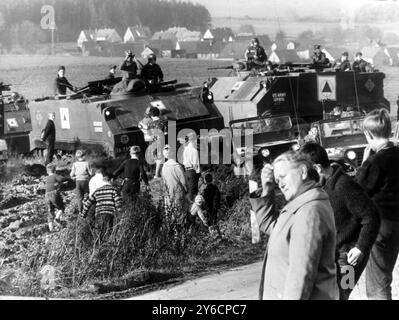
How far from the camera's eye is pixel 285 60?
15398mm

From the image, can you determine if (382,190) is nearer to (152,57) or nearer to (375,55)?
(152,57)

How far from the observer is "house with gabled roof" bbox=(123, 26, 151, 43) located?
29.6 feet

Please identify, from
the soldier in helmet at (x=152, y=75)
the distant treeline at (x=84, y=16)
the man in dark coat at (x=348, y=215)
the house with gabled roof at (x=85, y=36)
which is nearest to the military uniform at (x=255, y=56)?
the soldier in helmet at (x=152, y=75)

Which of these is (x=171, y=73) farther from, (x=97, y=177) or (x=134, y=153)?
(x=97, y=177)

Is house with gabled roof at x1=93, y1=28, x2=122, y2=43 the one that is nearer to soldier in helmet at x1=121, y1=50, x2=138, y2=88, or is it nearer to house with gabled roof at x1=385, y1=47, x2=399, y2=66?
soldier in helmet at x1=121, y1=50, x2=138, y2=88

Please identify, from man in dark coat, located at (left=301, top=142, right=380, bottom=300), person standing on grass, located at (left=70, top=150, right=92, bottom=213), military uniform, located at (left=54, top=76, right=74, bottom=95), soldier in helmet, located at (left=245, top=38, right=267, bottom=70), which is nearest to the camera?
man in dark coat, located at (left=301, top=142, right=380, bottom=300)

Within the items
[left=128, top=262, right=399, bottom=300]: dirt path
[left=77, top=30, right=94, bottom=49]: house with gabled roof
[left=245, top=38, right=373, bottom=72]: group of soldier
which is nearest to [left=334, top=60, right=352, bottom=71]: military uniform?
[left=245, top=38, right=373, bottom=72]: group of soldier

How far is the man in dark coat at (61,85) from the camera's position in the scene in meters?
10.5

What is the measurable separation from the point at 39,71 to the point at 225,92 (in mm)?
5933

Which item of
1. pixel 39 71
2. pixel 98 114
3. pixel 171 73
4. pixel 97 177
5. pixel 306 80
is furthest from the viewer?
pixel 306 80

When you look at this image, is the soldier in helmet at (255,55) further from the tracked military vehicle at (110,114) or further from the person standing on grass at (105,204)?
the person standing on grass at (105,204)

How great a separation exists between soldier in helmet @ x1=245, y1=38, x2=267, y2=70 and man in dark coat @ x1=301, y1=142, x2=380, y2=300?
7.39 metres
